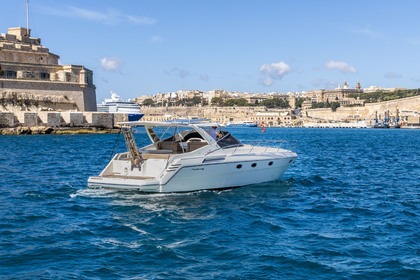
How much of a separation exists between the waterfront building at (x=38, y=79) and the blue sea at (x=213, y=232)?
42062mm

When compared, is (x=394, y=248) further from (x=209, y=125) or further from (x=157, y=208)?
(x=209, y=125)

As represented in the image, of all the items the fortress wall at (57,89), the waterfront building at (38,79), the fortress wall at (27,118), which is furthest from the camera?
the waterfront building at (38,79)

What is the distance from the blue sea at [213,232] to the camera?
8117mm

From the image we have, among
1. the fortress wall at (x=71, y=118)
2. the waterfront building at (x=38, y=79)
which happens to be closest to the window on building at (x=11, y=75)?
the waterfront building at (x=38, y=79)

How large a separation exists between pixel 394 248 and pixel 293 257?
1951 mm

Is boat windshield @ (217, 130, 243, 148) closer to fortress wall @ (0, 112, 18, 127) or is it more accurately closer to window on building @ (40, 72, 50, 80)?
fortress wall @ (0, 112, 18, 127)

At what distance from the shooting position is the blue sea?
8117 mm

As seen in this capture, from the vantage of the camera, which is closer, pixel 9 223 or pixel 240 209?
pixel 9 223

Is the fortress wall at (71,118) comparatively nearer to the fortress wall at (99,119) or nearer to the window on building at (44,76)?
the fortress wall at (99,119)

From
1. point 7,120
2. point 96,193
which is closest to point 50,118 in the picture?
point 7,120

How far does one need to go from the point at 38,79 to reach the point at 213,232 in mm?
52872

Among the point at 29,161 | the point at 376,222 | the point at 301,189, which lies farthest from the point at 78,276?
the point at 29,161

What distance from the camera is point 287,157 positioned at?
16.8m

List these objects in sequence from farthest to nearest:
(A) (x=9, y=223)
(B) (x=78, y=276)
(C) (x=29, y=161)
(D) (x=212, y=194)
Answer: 1. (C) (x=29, y=161)
2. (D) (x=212, y=194)
3. (A) (x=9, y=223)
4. (B) (x=78, y=276)
